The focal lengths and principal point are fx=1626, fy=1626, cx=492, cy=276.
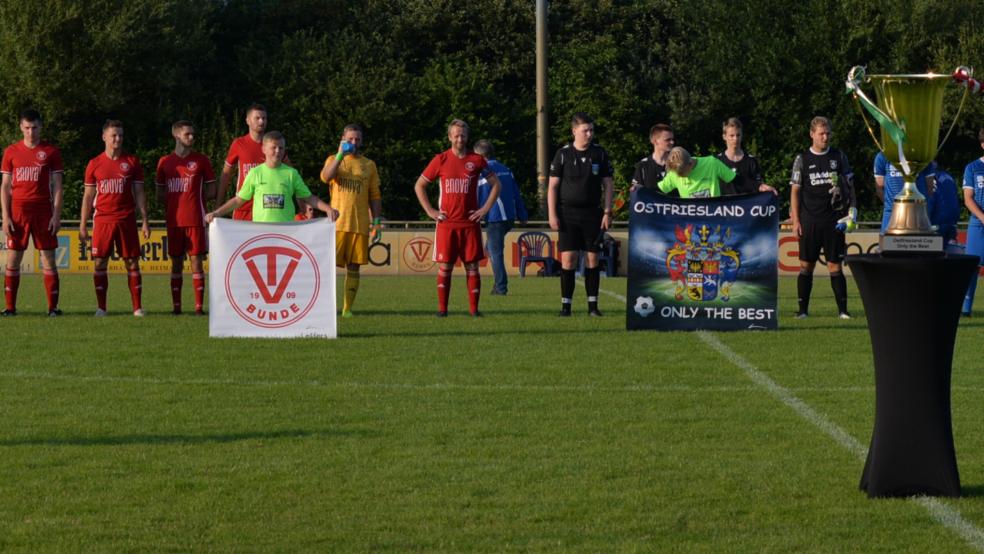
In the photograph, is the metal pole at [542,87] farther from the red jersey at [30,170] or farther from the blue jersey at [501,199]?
the red jersey at [30,170]

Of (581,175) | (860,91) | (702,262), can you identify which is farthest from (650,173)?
(860,91)

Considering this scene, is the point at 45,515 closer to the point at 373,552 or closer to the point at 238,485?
the point at 238,485

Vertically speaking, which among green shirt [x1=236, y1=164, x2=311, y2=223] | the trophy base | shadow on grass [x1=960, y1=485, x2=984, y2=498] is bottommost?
shadow on grass [x1=960, y1=485, x2=984, y2=498]

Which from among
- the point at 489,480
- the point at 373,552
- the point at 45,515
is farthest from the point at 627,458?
the point at 45,515

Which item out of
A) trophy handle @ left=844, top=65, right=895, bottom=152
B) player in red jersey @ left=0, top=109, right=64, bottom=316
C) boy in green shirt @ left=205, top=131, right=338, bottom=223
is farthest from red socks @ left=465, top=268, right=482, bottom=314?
trophy handle @ left=844, top=65, right=895, bottom=152

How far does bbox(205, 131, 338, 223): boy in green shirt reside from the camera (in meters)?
14.8

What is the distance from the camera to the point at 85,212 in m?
15.9

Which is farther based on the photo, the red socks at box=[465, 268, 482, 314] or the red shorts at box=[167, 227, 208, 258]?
the red shorts at box=[167, 227, 208, 258]

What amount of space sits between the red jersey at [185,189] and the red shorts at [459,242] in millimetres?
2451

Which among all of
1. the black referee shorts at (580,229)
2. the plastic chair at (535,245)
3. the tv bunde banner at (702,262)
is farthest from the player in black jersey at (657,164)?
the plastic chair at (535,245)

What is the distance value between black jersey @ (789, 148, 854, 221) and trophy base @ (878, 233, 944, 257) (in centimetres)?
917

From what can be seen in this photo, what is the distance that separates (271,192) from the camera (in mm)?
14859

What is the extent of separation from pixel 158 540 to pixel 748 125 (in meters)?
43.7

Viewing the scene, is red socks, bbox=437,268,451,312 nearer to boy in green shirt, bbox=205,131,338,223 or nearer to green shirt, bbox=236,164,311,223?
boy in green shirt, bbox=205,131,338,223
